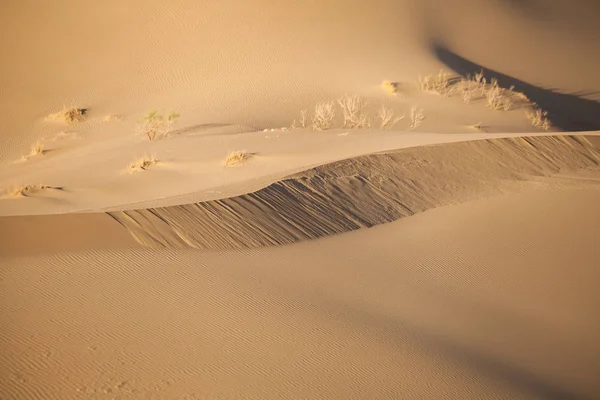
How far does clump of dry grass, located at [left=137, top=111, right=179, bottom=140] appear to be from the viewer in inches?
638

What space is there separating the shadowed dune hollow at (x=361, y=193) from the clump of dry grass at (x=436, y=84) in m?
9.30

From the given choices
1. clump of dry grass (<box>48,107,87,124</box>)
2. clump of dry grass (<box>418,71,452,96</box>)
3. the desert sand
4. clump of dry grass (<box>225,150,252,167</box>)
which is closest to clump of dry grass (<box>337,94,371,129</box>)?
the desert sand

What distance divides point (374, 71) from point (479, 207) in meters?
13.5

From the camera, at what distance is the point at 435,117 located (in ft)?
63.6

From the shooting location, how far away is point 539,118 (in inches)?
794

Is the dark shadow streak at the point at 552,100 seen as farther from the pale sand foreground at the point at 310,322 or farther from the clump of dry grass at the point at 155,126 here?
the pale sand foreground at the point at 310,322

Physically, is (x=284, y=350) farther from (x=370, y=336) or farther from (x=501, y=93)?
(x=501, y=93)

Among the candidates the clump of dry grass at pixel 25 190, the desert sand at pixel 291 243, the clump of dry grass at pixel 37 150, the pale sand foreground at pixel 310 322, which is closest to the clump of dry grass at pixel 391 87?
the desert sand at pixel 291 243

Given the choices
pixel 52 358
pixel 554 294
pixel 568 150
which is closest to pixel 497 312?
pixel 554 294

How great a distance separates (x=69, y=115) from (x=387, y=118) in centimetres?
1019

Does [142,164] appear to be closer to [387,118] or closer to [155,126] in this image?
[155,126]

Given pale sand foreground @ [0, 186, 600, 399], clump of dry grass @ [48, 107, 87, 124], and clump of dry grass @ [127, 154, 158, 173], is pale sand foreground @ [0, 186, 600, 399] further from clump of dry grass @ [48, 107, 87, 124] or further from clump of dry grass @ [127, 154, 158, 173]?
clump of dry grass @ [48, 107, 87, 124]

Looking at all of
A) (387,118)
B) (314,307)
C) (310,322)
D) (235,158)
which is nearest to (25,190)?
(235,158)

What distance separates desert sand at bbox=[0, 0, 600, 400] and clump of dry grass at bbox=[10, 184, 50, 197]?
4 cm
